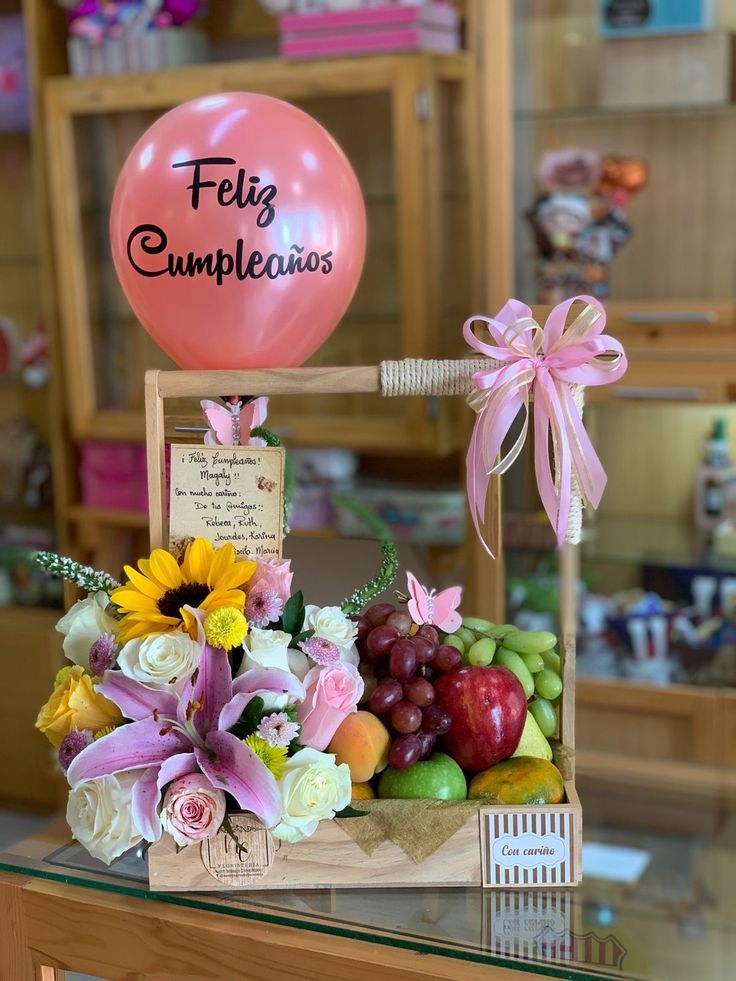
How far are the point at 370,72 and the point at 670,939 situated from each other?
2032 millimetres

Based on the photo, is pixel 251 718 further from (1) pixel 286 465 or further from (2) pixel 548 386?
(2) pixel 548 386

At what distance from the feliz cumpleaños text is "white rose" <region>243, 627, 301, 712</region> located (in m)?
0.37

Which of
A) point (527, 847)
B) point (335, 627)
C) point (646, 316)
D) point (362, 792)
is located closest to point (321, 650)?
point (335, 627)

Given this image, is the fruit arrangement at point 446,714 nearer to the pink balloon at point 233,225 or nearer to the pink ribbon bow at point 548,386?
the pink ribbon bow at point 548,386

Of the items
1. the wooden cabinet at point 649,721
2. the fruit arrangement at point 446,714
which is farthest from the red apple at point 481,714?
the wooden cabinet at point 649,721

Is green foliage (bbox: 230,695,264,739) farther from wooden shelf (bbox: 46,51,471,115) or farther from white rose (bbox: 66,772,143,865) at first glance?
wooden shelf (bbox: 46,51,471,115)

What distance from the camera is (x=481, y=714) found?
987mm

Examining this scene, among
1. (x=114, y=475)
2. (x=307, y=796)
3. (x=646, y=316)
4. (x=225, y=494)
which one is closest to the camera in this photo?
(x=307, y=796)

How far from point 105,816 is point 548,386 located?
1.69 feet

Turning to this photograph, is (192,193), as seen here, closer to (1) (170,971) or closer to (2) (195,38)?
(1) (170,971)

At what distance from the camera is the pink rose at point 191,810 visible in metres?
0.91

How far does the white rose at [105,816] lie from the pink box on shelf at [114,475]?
2042mm

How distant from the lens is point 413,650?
1004 millimetres

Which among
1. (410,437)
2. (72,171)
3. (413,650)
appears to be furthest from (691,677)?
(72,171)
